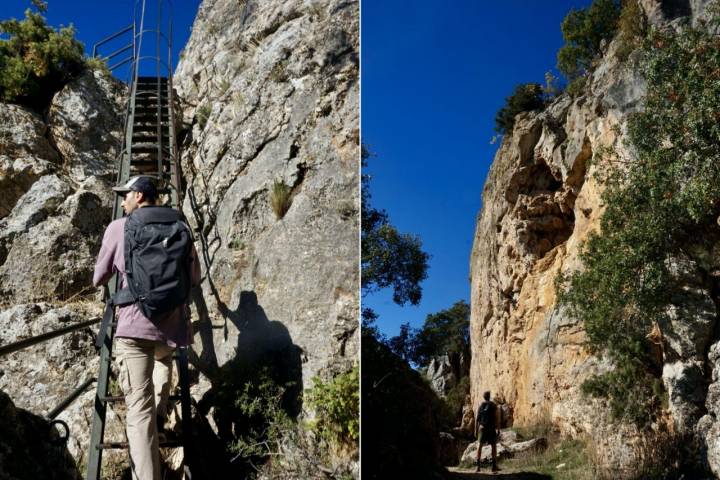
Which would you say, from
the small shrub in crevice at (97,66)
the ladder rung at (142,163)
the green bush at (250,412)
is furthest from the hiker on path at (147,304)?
the small shrub in crevice at (97,66)

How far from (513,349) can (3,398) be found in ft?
12.0

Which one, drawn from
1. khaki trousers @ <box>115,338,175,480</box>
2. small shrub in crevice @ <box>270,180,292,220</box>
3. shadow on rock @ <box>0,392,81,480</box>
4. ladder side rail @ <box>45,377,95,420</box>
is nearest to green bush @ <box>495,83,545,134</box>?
small shrub in crevice @ <box>270,180,292,220</box>

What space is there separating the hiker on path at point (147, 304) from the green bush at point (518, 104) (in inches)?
132

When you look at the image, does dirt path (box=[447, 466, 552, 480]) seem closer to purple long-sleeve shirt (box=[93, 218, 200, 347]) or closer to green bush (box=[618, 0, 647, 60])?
purple long-sleeve shirt (box=[93, 218, 200, 347])

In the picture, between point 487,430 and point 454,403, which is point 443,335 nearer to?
point 454,403

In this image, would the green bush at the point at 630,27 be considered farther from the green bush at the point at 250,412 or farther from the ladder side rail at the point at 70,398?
the ladder side rail at the point at 70,398

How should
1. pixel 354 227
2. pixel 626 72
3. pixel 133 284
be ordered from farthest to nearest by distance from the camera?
1. pixel 626 72
2. pixel 354 227
3. pixel 133 284

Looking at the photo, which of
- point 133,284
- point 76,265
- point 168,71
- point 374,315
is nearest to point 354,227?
point 374,315

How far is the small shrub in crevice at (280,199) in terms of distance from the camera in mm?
4180

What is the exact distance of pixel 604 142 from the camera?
580 cm

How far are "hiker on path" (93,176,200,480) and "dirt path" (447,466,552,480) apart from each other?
204 cm

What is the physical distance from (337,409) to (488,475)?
1.31m

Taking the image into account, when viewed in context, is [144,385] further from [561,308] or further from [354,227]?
[561,308]

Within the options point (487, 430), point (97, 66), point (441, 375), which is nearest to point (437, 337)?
point (441, 375)
